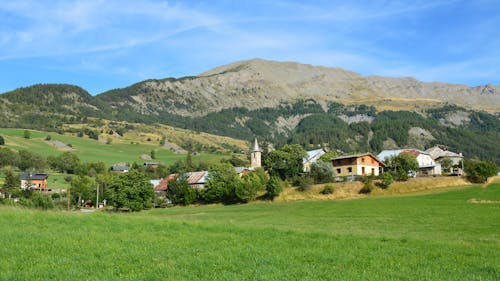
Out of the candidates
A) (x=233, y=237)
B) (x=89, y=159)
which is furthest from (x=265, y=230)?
(x=89, y=159)

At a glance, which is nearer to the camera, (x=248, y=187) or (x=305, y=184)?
(x=305, y=184)

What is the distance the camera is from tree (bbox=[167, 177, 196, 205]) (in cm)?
10212

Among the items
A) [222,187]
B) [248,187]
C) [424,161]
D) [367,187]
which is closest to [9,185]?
[222,187]

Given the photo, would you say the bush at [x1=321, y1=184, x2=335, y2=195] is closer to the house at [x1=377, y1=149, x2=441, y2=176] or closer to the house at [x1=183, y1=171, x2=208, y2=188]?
the house at [x1=377, y1=149, x2=441, y2=176]

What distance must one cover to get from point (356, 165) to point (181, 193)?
41634 mm

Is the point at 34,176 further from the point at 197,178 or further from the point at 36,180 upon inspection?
the point at 197,178

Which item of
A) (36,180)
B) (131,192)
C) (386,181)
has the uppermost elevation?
(36,180)

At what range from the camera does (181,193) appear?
104 meters

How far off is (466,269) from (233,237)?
1110 centimetres

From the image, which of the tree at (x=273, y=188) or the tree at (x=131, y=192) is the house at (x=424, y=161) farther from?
the tree at (x=131, y=192)

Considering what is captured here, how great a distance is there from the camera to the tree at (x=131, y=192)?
8900 cm

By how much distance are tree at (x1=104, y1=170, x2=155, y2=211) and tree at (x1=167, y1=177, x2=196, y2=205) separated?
34.2 ft

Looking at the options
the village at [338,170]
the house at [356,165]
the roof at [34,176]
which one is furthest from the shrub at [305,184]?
the roof at [34,176]

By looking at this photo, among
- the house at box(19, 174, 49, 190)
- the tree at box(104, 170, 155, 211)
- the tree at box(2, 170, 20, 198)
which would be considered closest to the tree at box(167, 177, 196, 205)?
the tree at box(104, 170, 155, 211)
